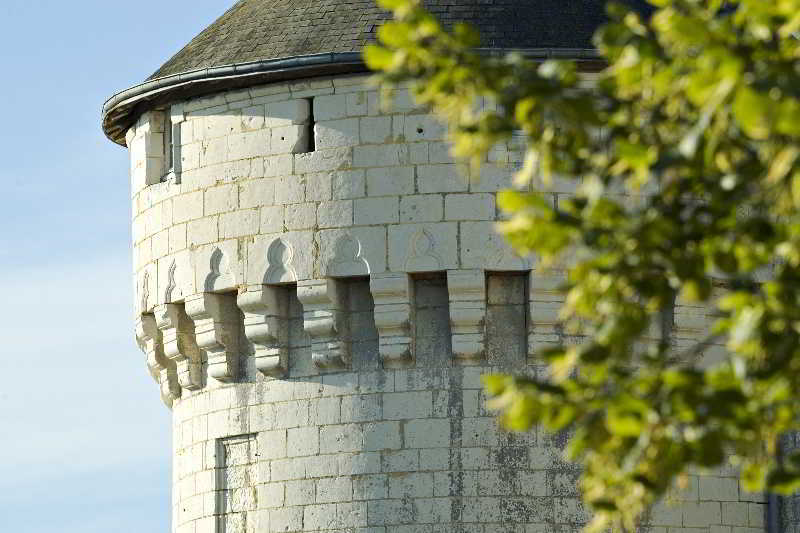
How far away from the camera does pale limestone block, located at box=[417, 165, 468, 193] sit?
14.7 metres

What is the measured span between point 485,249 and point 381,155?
938 mm

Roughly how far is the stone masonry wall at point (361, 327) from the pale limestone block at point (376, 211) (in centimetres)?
1

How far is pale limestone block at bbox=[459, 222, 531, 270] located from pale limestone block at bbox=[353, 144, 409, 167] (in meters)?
0.61

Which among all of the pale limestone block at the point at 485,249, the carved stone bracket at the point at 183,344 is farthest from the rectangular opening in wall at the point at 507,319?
the carved stone bracket at the point at 183,344

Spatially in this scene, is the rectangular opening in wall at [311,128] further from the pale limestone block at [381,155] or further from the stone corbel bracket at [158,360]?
the stone corbel bracket at [158,360]

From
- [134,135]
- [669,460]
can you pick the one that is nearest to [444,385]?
[134,135]

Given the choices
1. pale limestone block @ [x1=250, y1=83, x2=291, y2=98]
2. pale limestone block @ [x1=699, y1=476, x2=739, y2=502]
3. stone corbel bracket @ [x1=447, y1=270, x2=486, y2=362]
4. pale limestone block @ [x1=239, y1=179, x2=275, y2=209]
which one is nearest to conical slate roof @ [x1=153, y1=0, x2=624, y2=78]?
pale limestone block @ [x1=250, y1=83, x2=291, y2=98]

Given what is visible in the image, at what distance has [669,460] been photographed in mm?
6957

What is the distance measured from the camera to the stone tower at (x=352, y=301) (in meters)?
14.6

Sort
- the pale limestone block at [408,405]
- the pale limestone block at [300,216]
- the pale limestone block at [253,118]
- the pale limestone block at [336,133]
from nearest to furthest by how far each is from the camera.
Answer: the pale limestone block at [408,405]
the pale limestone block at [336,133]
the pale limestone block at [300,216]
the pale limestone block at [253,118]

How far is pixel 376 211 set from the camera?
14.9 m

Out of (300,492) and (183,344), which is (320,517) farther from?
(183,344)

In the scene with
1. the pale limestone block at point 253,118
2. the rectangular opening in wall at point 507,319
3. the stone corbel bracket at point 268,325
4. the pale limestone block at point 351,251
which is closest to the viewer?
the rectangular opening in wall at point 507,319

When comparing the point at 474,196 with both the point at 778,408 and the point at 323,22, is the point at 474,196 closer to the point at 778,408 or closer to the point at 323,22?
the point at 323,22
